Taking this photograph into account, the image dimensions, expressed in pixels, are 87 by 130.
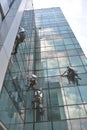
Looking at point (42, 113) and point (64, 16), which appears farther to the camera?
point (64, 16)

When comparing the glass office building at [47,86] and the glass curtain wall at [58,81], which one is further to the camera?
the glass curtain wall at [58,81]

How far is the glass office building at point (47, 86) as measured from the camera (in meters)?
13.7

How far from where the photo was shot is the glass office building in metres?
13.7

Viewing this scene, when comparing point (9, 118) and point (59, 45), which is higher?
point (9, 118)

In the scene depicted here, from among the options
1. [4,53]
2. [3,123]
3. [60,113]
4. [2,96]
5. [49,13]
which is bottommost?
[49,13]

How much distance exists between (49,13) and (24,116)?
1263 inches

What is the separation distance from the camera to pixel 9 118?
12352 mm

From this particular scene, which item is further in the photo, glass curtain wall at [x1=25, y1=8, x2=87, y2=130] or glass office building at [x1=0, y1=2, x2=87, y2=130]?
glass curtain wall at [x1=25, y1=8, x2=87, y2=130]

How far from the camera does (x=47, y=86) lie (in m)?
21.7

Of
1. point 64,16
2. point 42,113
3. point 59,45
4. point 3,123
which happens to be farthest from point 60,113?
point 64,16

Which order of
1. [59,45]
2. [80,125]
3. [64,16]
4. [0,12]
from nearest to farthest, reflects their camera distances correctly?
1. [0,12]
2. [80,125]
3. [59,45]
4. [64,16]

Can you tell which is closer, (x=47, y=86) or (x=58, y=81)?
(x=47, y=86)

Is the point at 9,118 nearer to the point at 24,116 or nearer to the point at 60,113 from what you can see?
the point at 24,116

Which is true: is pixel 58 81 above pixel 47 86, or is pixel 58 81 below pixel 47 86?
below
